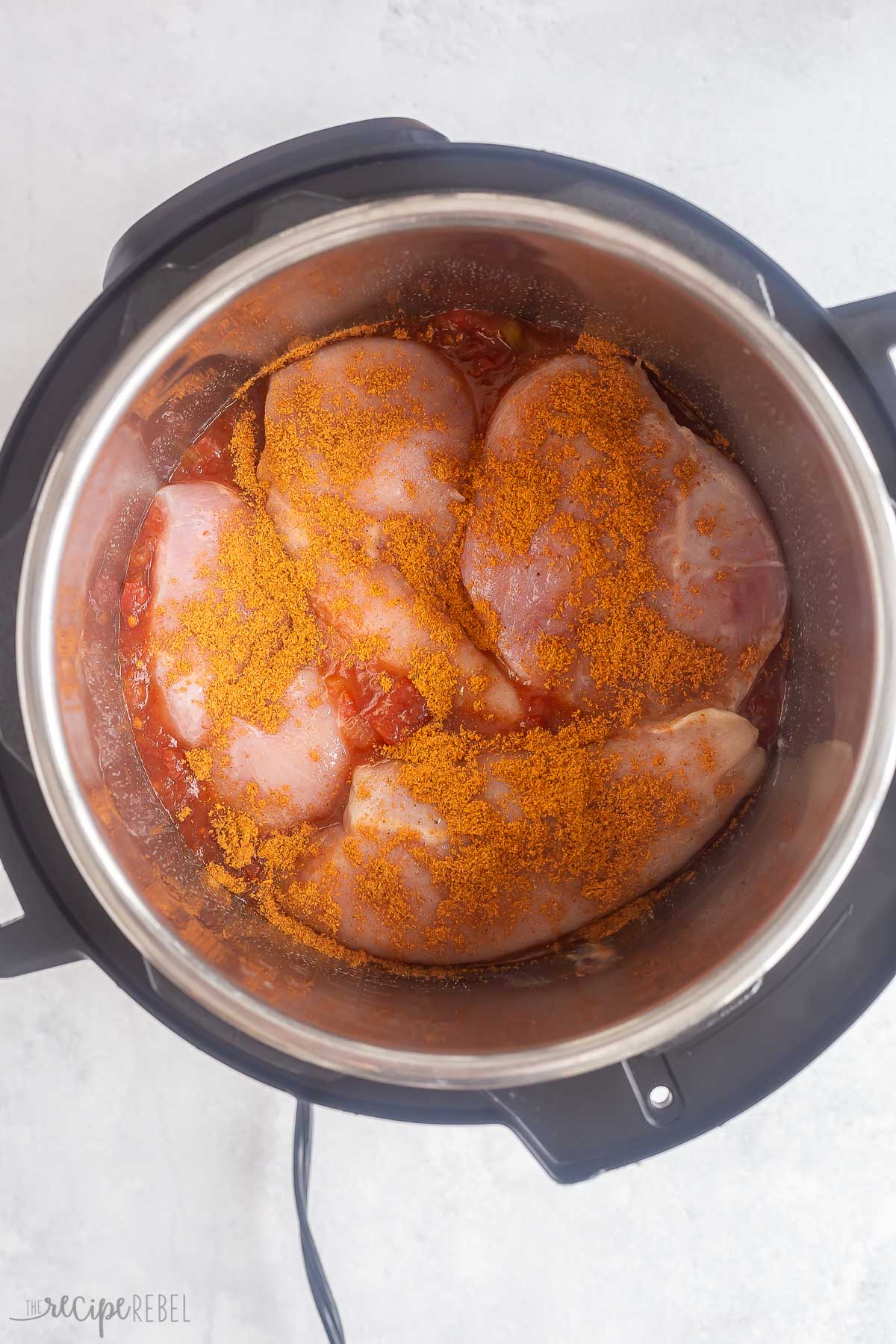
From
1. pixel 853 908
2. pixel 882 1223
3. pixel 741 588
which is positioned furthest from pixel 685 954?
pixel 882 1223

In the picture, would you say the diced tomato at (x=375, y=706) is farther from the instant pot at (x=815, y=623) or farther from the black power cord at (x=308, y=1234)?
the black power cord at (x=308, y=1234)

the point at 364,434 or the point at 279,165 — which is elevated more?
the point at 279,165

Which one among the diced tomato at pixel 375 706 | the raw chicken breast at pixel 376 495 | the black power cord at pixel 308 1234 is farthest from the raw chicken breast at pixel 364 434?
the black power cord at pixel 308 1234

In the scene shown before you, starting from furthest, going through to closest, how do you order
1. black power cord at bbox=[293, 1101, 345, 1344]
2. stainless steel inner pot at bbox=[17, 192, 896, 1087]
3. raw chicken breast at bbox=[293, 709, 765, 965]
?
black power cord at bbox=[293, 1101, 345, 1344]
raw chicken breast at bbox=[293, 709, 765, 965]
stainless steel inner pot at bbox=[17, 192, 896, 1087]

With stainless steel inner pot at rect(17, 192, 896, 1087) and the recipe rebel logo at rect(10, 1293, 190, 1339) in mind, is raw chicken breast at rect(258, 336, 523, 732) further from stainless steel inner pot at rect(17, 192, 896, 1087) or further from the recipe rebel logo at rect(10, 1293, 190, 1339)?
the recipe rebel logo at rect(10, 1293, 190, 1339)

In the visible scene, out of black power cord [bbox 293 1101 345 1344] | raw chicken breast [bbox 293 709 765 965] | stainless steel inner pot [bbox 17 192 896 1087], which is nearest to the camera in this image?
stainless steel inner pot [bbox 17 192 896 1087]

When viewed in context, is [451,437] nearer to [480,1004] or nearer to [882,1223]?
[480,1004]

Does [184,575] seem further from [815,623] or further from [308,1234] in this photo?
[308,1234]

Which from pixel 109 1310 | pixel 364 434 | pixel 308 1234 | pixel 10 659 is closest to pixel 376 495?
pixel 364 434

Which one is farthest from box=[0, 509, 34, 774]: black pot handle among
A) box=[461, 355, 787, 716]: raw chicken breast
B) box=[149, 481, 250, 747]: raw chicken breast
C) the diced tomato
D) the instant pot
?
box=[461, 355, 787, 716]: raw chicken breast
